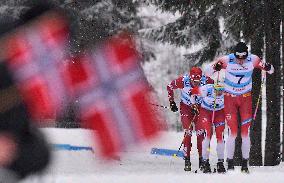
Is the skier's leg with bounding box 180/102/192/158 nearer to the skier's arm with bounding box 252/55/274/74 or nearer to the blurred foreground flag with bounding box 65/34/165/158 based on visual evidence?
the skier's arm with bounding box 252/55/274/74

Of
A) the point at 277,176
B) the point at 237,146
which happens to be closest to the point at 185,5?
the point at 237,146

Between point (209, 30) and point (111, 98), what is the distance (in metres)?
3.76

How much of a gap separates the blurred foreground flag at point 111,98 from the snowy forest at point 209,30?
0.79 meters

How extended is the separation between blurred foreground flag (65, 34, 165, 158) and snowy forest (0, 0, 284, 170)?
2.61 ft

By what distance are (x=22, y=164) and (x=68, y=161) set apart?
983 cm

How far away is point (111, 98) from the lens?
51.9ft

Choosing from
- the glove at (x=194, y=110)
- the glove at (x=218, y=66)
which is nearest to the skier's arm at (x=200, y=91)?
the glove at (x=194, y=110)

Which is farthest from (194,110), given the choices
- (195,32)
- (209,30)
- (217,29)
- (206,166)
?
(217,29)

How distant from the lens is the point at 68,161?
11.7m

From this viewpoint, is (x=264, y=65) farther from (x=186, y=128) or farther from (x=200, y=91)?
(x=186, y=128)

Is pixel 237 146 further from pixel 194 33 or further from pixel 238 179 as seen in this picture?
pixel 238 179

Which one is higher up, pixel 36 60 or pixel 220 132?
pixel 36 60

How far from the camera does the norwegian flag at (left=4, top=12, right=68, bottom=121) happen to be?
6.28 ft

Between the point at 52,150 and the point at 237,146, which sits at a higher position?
the point at 52,150
